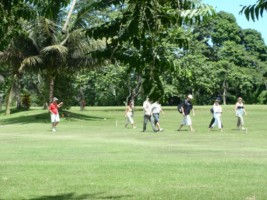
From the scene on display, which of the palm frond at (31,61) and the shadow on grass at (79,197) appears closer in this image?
the shadow on grass at (79,197)

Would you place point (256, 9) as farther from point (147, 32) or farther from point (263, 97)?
point (263, 97)

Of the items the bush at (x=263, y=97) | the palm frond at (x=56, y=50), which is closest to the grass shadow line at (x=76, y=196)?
the palm frond at (x=56, y=50)

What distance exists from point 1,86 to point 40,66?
2343 centimetres

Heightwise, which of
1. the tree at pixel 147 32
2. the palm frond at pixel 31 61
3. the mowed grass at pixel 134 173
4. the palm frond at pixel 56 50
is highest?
the palm frond at pixel 56 50

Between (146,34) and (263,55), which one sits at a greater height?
(263,55)

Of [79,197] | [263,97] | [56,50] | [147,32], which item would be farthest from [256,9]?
[263,97]

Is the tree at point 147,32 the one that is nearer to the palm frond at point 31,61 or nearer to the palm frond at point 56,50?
the palm frond at point 56,50

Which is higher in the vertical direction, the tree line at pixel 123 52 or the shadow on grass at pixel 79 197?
→ the tree line at pixel 123 52

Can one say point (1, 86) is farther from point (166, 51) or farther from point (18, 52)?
point (166, 51)

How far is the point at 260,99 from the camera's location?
84875 millimetres

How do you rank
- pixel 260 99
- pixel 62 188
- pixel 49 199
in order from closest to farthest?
1. pixel 49 199
2. pixel 62 188
3. pixel 260 99

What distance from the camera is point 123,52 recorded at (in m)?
5.78

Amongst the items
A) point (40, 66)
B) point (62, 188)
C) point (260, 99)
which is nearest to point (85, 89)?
point (260, 99)

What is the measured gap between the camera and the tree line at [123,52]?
5469 mm
